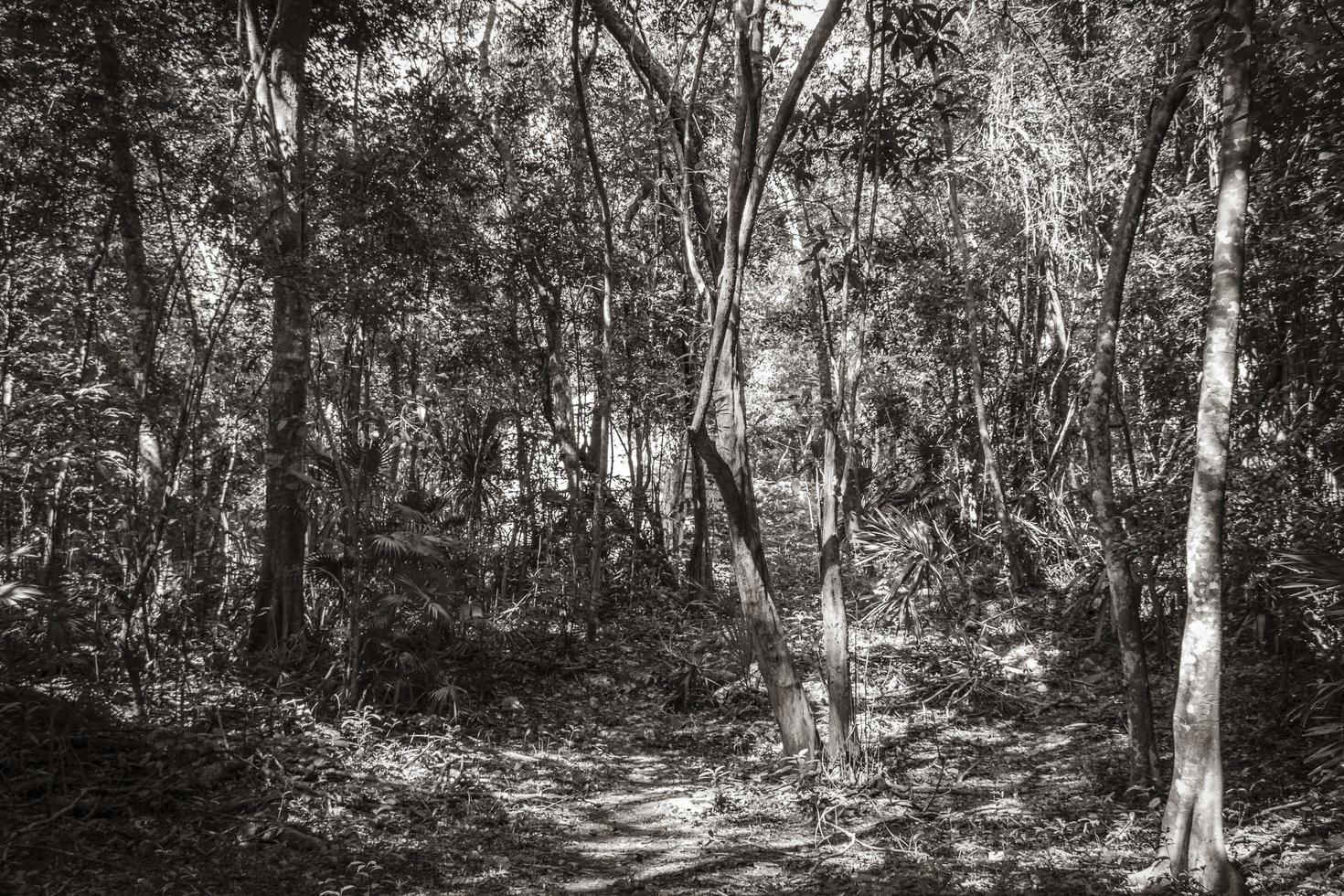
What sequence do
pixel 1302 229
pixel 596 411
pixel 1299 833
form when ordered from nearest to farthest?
pixel 1299 833 → pixel 1302 229 → pixel 596 411

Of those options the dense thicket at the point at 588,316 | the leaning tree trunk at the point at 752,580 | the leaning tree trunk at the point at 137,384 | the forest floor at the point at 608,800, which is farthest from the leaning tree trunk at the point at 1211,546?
the leaning tree trunk at the point at 137,384

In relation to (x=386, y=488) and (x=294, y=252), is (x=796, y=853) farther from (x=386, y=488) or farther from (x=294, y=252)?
(x=294, y=252)

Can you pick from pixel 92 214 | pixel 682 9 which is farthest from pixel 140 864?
pixel 682 9

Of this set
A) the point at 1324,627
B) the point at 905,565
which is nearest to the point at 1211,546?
the point at 1324,627

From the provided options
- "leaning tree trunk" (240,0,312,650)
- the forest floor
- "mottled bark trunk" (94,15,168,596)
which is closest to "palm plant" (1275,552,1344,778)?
the forest floor

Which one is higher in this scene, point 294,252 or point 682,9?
point 682,9

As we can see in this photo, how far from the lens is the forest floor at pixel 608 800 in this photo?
15.3 feet

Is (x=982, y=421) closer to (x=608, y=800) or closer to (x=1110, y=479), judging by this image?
(x=1110, y=479)

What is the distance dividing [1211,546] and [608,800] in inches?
178

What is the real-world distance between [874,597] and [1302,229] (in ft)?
20.1

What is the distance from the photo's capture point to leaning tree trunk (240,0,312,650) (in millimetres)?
7113

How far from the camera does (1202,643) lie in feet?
14.5

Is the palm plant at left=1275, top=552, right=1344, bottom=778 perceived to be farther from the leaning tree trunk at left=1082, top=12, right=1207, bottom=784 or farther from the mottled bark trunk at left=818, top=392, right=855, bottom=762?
the mottled bark trunk at left=818, top=392, right=855, bottom=762

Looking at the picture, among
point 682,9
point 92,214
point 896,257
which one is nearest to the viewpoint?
point 92,214
